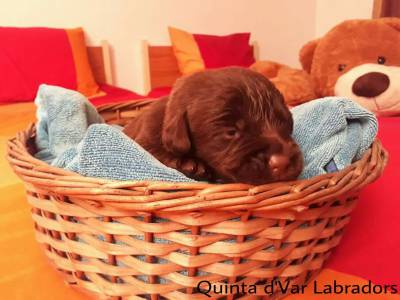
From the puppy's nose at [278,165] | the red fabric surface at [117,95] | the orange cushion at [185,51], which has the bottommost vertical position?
the red fabric surface at [117,95]

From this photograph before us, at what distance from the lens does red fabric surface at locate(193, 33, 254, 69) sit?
3113 mm

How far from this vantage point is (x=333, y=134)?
0.81m

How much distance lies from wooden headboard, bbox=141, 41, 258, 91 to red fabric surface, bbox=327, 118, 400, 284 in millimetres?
2340

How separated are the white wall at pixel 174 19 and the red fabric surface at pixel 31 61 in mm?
202

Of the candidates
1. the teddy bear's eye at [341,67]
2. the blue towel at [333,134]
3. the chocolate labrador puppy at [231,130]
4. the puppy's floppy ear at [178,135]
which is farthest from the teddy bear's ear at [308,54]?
the puppy's floppy ear at [178,135]

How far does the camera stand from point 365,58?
2.14 metres

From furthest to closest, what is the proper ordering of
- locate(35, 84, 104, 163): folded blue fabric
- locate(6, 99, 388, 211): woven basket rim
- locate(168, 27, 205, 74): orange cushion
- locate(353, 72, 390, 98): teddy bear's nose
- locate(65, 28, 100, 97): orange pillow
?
1. locate(168, 27, 205, 74): orange cushion
2. locate(65, 28, 100, 97): orange pillow
3. locate(353, 72, 390, 98): teddy bear's nose
4. locate(35, 84, 104, 163): folded blue fabric
5. locate(6, 99, 388, 211): woven basket rim

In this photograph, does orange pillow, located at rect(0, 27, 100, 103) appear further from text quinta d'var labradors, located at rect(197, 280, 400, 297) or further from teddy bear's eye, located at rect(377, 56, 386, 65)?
text quinta d'var labradors, located at rect(197, 280, 400, 297)

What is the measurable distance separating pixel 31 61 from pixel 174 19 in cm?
130

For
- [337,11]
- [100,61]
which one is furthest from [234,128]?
[337,11]

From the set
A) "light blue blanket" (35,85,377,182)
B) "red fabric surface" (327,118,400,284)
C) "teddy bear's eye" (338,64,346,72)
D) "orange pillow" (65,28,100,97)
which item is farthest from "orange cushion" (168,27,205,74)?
"red fabric surface" (327,118,400,284)

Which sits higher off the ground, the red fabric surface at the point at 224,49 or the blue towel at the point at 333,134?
the blue towel at the point at 333,134

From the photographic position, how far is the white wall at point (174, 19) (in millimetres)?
2646

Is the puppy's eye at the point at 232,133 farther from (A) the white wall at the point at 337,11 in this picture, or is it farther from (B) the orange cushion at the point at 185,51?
(A) the white wall at the point at 337,11
